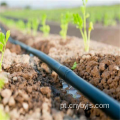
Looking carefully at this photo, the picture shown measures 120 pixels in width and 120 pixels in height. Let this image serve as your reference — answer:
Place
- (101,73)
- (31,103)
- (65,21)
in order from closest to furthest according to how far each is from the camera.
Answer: (31,103)
(101,73)
(65,21)

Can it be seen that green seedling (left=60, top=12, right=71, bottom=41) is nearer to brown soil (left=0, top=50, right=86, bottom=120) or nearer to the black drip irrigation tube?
the black drip irrigation tube

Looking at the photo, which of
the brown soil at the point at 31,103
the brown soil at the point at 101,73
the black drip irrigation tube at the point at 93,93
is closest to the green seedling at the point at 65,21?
the brown soil at the point at 101,73

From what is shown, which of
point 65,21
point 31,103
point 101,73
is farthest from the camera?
point 65,21

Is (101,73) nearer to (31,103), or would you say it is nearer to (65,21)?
(31,103)

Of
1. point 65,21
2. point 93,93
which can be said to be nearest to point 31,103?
point 93,93

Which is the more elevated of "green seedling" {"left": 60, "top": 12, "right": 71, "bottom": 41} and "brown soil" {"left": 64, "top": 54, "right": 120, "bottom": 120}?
"green seedling" {"left": 60, "top": 12, "right": 71, "bottom": 41}

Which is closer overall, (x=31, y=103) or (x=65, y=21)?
(x=31, y=103)

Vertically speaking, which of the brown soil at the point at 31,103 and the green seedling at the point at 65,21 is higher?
the green seedling at the point at 65,21

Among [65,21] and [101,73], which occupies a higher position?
[65,21]

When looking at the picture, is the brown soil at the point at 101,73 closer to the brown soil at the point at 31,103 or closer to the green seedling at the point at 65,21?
the brown soil at the point at 31,103

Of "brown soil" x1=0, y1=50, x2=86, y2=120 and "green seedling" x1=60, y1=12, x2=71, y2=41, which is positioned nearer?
"brown soil" x1=0, y1=50, x2=86, y2=120

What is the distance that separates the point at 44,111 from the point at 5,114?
0.36 metres

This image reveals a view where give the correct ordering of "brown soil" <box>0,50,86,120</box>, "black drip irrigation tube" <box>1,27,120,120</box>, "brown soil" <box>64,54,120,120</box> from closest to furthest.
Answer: "black drip irrigation tube" <box>1,27,120,120</box> < "brown soil" <box>0,50,86,120</box> < "brown soil" <box>64,54,120,120</box>

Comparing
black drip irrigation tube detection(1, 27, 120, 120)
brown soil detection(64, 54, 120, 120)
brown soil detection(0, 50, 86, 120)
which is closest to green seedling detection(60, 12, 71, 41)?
brown soil detection(64, 54, 120, 120)
